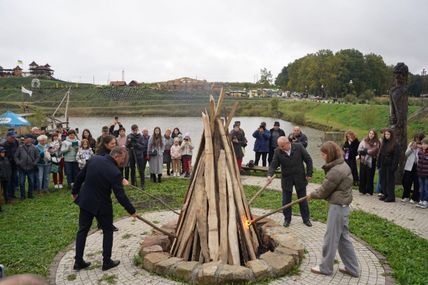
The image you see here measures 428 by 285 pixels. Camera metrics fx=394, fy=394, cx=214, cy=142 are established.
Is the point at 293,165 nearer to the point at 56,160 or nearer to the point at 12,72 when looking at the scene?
the point at 56,160

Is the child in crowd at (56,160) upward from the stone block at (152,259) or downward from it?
upward

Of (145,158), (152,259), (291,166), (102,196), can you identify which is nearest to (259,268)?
(152,259)

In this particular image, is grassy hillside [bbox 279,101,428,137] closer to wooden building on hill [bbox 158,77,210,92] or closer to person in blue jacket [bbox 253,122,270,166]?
wooden building on hill [bbox 158,77,210,92]

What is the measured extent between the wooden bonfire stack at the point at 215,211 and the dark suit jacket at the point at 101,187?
105 centimetres

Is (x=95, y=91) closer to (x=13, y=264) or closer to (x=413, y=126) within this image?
(x=413, y=126)

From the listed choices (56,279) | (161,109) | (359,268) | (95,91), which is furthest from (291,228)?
(95,91)

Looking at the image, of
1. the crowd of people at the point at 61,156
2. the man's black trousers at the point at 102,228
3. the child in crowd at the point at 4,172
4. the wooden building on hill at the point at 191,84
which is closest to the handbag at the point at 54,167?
the crowd of people at the point at 61,156

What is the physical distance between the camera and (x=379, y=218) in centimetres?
841

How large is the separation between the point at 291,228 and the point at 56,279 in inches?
172

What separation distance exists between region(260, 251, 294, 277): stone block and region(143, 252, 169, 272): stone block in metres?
1.47

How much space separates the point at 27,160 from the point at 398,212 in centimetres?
914

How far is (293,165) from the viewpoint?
774cm

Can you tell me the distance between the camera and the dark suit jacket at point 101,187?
5582 mm

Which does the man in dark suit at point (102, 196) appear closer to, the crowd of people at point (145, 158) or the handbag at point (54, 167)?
the crowd of people at point (145, 158)
